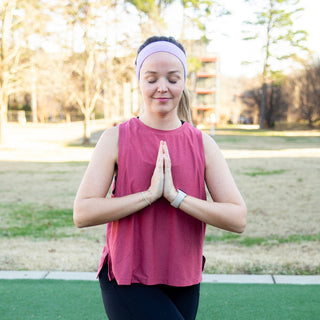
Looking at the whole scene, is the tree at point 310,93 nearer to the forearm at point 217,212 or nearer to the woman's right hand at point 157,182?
the forearm at point 217,212

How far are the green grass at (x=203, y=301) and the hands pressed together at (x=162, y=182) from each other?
1.99 metres

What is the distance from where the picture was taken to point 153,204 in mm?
1666

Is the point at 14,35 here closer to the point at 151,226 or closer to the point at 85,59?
the point at 85,59

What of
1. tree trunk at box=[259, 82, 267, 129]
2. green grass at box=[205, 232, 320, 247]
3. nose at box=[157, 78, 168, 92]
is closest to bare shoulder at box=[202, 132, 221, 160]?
nose at box=[157, 78, 168, 92]

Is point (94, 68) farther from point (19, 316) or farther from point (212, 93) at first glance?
point (212, 93)

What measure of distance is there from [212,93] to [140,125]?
56.4 m

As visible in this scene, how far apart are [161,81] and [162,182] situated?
15.6 inches

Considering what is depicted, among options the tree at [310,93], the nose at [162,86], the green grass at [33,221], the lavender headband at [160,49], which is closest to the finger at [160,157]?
the nose at [162,86]

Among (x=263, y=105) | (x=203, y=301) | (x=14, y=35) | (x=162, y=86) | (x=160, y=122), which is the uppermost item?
(x=14, y=35)

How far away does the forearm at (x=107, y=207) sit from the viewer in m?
1.60

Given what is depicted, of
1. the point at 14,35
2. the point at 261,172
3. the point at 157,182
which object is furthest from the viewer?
the point at 14,35

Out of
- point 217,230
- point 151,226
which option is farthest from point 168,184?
point 217,230

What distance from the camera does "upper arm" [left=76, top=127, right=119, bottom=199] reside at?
1659 mm

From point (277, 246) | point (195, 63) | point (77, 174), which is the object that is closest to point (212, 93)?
point (195, 63)
